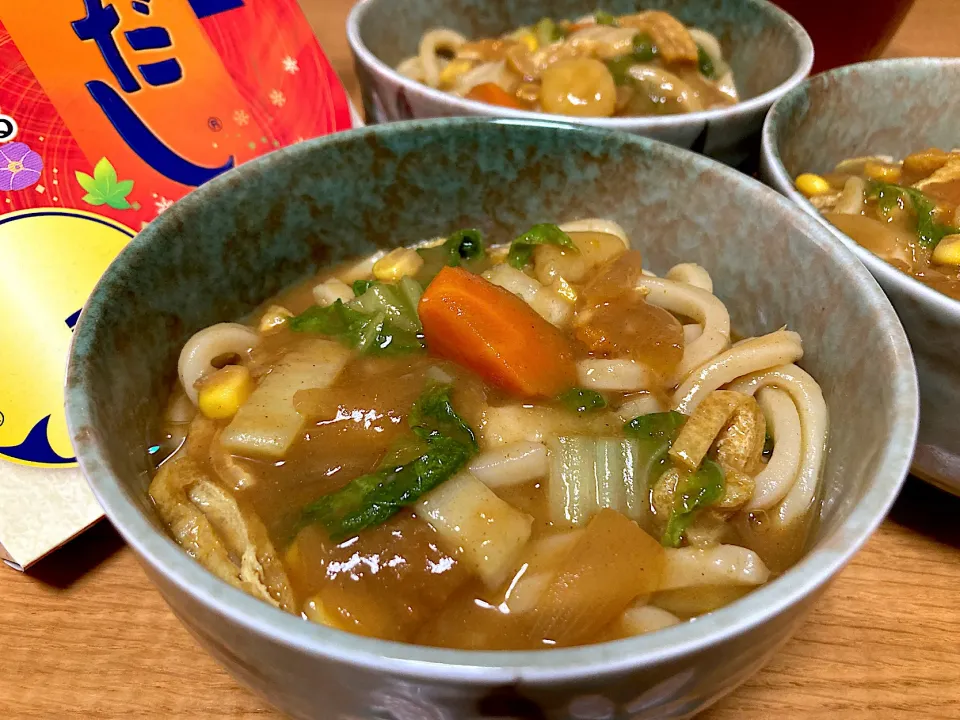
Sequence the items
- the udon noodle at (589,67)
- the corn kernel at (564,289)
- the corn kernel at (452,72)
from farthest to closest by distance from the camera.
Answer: the corn kernel at (452,72) → the udon noodle at (589,67) → the corn kernel at (564,289)

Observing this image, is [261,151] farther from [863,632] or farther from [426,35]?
[863,632]

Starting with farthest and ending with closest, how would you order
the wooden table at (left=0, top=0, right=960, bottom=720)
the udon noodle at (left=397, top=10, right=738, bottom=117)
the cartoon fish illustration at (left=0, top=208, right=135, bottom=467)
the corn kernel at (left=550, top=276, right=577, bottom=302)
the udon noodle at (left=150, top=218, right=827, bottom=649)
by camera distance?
the udon noodle at (left=397, top=10, right=738, bottom=117), the corn kernel at (left=550, top=276, right=577, bottom=302), the cartoon fish illustration at (left=0, top=208, right=135, bottom=467), the wooden table at (left=0, top=0, right=960, bottom=720), the udon noodle at (left=150, top=218, right=827, bottom=649)

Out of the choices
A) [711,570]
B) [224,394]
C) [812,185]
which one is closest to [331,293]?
[224,394]

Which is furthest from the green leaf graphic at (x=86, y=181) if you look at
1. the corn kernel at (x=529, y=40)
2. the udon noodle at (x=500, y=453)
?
the corn kernel at (x=529, y=40)

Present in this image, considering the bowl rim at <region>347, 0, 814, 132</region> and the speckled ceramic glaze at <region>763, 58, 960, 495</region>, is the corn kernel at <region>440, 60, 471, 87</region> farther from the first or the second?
the speckled ceramic glaze at <region>763, 58, 960, 495</region>

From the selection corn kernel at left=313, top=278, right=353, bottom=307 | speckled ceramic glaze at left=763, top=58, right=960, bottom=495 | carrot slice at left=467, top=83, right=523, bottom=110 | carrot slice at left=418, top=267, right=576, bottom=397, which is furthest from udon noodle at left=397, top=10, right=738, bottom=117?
carrot slice at left=418, top=267, right=576, bottom=397

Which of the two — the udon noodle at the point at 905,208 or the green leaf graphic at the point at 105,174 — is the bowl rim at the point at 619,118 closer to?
the udon noodle at the point at 905,208
